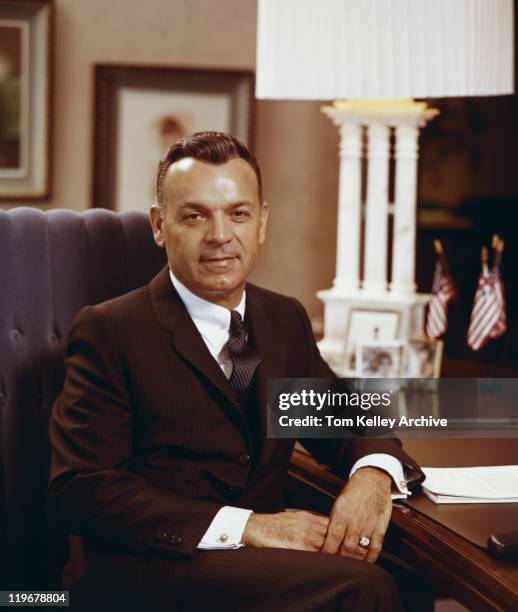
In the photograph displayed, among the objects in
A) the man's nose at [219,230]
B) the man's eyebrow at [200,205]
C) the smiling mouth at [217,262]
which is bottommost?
the smiling mouth at [217,262]

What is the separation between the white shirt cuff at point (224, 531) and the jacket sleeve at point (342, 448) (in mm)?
359

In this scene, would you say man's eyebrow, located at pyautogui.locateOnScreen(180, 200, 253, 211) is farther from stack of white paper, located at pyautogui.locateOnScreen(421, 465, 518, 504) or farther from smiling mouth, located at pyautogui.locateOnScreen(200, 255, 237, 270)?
stack of white paper, located at pyautogui.locateOnScreen(421, 465, 518, 504)

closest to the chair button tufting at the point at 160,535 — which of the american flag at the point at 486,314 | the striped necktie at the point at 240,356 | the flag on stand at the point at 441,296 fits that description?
the striped necktie at the point at 240,356

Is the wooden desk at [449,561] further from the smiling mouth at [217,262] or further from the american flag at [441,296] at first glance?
the american flag at [441,296]

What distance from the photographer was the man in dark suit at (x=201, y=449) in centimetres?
164

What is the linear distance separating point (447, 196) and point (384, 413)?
10.0ft

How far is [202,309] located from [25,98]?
1776mm

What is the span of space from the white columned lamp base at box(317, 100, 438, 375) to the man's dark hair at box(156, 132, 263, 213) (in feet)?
4.03

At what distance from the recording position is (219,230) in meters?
1.84

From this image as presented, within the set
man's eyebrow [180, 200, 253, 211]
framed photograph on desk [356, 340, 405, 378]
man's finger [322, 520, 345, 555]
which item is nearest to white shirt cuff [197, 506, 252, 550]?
man's finger [322, 520, 345, 555]

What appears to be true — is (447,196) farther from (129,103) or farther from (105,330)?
(105,330)

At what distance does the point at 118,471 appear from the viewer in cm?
175

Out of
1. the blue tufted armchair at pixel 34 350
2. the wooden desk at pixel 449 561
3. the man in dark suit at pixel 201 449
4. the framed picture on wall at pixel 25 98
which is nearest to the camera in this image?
the wooden desk at pixel 449 561

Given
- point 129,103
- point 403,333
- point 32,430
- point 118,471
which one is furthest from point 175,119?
point 118,471
